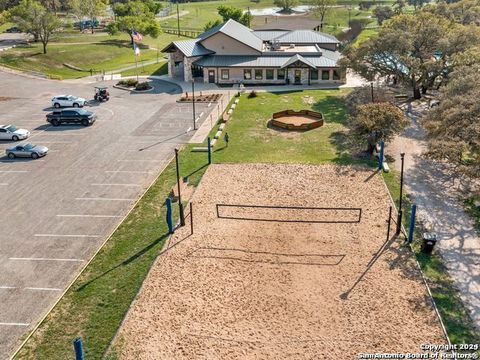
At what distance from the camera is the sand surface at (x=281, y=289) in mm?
19703

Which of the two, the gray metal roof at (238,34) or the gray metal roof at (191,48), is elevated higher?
the gray metal roof at (238,34)

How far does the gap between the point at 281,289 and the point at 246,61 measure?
52.2m

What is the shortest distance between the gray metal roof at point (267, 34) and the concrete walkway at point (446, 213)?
45.1 metres

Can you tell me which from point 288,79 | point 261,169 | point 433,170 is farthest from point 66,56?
point 433,170

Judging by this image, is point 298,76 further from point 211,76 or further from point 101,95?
point 101,95

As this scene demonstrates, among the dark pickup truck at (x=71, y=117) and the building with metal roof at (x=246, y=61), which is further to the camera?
the building with metal roof at (x=246, y=61)

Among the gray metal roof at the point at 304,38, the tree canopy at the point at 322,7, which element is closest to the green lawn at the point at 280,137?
the gray metal roof at the point at 304,38

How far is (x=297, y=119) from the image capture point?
51.1 m

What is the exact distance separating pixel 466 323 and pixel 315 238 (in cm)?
947

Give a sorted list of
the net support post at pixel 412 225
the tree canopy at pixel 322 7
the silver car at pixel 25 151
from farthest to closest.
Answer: the tree canopy at pixel 322 7 → the silver car at pixel 25 151 → the net support post at pixel 412 225

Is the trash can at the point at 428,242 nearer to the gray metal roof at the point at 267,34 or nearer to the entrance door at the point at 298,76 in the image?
the entrance door at the point at 298,76

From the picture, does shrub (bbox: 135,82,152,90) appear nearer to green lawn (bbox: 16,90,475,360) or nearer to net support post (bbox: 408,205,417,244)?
green lawn (bbox: 16,90,475,360)

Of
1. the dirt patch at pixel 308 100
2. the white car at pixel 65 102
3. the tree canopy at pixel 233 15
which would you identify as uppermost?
the tree canopy at pixel 233 15

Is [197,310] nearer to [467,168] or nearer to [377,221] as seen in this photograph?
[377,221]
